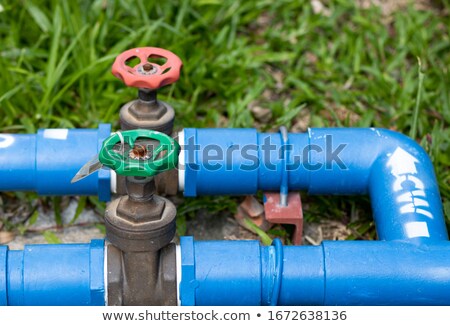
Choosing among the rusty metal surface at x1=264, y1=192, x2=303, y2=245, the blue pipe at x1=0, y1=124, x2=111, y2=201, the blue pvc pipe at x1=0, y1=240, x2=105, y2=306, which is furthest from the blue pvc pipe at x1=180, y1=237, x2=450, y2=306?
the blue pipe at x1=0, y1=124, x2=111, y2=201

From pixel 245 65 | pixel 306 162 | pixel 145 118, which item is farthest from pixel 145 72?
pixel 245 65

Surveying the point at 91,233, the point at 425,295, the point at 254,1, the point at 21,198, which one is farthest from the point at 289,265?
the point at 254,1

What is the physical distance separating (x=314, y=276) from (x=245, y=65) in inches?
47.2

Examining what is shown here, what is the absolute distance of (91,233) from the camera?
96.7 inches

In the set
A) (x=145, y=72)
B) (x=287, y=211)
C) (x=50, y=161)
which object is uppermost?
(x=145, y=72)

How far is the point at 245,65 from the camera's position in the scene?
2971mm

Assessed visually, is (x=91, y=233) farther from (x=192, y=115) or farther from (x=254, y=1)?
(x=254, y=1)

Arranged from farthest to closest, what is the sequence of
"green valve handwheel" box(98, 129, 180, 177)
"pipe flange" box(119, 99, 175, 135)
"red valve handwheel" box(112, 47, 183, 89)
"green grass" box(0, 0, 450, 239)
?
"green grass" box(0, 0, 450, 239) < "pipe flange" box(119, 99, 175, 135) < "red valve handwheel" box(112, 47, 183, 89) < "green valve handwheel" box(98, 129, 180, 177)

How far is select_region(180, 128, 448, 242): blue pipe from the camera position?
2246 mm

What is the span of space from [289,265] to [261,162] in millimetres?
406

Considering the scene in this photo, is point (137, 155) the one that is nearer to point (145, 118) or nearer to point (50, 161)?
point (145, 118)

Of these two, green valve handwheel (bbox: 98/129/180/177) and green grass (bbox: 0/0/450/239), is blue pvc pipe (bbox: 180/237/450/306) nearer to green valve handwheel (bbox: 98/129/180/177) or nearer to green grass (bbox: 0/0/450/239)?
green valve handwheel (bbox: 98/129/180/177)

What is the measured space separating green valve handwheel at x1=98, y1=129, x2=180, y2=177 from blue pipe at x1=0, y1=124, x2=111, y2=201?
0.43 m

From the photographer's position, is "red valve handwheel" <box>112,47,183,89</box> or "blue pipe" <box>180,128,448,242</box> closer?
"red valve handwheel" <box>112,47,183,89</box>
